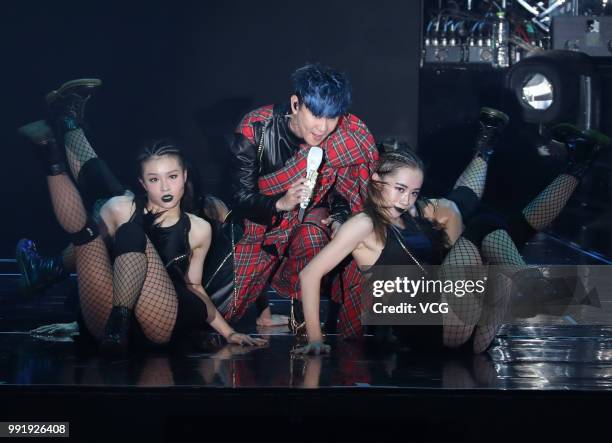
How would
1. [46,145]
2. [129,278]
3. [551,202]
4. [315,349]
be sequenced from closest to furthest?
1. [315,349]
2. [129,278]
3. [46,145]
4. [551,202]

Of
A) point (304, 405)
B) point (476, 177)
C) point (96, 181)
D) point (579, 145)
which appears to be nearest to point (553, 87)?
point (579, 145)

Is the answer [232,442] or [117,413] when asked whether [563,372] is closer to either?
[232,442]

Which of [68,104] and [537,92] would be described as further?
[537,92]

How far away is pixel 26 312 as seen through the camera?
4098mm

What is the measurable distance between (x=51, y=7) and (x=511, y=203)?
2523 mm

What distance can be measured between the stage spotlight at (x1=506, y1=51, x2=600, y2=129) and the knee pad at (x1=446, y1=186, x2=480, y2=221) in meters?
1.06

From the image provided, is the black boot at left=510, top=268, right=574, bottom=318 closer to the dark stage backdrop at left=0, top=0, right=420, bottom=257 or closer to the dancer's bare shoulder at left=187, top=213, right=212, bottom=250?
the dark stage backdrop at left=0, top=0, right=420, bottom=257

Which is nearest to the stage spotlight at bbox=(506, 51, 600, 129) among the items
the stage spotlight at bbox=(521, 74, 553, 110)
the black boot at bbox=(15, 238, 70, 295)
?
the stage spotlight at bbox=(521, 74, 553, 110)

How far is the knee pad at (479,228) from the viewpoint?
3.86 m

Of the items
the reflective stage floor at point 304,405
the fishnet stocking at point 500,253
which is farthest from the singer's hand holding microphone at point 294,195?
the fishnet stocking at point 500,253

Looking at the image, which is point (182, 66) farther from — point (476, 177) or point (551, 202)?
point (551, 202)

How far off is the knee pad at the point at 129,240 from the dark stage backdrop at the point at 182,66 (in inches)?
38.9

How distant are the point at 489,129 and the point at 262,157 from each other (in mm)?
948

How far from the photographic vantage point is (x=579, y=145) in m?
3.96
